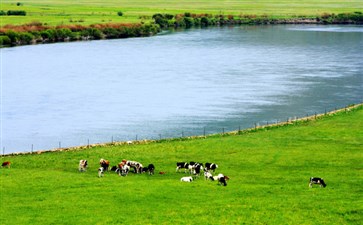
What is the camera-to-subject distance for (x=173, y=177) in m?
37.6

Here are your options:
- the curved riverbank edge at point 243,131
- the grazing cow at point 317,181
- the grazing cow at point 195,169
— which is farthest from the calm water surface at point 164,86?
the grazing cow at point 317,181

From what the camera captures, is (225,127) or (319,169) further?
(225,127)

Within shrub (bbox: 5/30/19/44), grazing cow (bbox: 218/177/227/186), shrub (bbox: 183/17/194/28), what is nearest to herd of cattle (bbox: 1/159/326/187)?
grazing cow (bbox: 218/177/227/186)

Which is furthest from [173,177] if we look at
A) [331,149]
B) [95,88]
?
[95,88]

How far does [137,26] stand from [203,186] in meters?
120

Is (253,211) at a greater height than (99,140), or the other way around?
(253,211)

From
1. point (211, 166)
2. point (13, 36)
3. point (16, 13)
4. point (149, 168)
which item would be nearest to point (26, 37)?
point (13, 36)

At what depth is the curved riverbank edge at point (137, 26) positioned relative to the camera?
442 feet

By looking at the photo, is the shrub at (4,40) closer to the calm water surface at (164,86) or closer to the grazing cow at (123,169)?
the calm water surface at (164,86)

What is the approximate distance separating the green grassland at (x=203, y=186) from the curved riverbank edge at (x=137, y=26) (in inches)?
3542

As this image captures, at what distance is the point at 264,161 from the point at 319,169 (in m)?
3.78

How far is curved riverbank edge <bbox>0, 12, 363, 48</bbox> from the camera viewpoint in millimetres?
134625

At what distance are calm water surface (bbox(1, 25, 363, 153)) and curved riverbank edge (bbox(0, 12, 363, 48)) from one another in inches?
232

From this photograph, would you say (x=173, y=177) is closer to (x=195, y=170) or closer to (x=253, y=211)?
(x=195, y=170)
